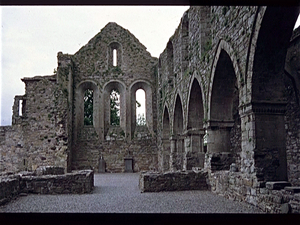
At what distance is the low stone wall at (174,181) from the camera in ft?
34.2

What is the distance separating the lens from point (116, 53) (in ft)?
75.5

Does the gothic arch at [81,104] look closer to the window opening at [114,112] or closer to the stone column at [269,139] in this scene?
the window opening at [114,112]

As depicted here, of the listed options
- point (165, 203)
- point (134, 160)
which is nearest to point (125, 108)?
point (134, 160)

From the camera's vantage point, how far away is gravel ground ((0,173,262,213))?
7332 millimetres

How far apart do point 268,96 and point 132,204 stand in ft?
12.3

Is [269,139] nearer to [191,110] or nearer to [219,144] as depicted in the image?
[219,144]

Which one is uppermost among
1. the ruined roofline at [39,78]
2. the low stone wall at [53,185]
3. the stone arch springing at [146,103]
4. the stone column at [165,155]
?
the ruined roofline at [39,78]

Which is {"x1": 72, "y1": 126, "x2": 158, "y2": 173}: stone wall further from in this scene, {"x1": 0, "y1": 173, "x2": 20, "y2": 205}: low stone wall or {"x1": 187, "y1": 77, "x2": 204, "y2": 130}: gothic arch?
{"x1": 0, "y1": 173, "x2": 20, "y2": 205}: low stone wall

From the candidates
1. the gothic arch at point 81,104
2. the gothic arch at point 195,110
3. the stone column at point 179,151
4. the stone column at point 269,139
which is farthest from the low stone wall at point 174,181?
the gothic arch at point 81,104

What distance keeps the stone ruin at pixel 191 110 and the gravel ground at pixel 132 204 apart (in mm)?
482

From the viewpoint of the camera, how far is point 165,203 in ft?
26.9

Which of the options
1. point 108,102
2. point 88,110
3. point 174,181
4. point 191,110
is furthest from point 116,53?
point 174,181

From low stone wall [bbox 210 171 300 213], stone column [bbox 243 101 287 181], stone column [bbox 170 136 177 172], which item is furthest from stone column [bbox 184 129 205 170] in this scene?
stone column [bbox 243 101 287 181]
